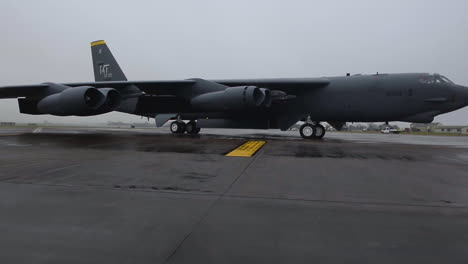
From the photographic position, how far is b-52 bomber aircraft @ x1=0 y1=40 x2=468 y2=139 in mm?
10406

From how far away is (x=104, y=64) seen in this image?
55.6 ft

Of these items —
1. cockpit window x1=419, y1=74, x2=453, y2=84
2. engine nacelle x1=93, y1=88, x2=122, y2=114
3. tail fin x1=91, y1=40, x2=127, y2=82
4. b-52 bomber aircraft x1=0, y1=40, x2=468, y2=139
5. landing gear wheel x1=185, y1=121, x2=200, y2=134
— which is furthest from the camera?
tail fin x1=91, y1=40, x2=127, y2=82

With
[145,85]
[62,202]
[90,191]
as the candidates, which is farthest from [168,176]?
[145,85]

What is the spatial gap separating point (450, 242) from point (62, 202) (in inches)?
132

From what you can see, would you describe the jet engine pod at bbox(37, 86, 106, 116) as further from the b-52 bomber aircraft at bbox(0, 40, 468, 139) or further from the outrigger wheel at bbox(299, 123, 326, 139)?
the outrigger wheel at bbox(299, 123, 326, 139)

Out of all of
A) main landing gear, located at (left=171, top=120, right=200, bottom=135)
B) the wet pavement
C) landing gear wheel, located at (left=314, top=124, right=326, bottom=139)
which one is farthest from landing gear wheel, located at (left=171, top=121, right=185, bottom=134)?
the wet pavement

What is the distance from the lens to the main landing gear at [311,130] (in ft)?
41.1

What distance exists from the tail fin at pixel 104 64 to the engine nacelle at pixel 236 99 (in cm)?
811

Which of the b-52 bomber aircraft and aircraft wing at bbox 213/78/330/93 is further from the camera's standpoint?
aircraft wing at bbox 213/78/330/93

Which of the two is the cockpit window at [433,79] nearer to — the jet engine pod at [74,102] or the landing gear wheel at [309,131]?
the landing gear wheel at [309,131]

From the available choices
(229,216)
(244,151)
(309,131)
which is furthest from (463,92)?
(229,216)

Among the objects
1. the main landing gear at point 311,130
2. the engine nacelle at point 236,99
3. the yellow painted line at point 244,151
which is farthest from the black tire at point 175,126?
the yellow painted line at point 244,151

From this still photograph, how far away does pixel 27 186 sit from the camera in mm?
3008

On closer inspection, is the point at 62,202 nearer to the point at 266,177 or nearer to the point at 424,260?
the point at 266,177
